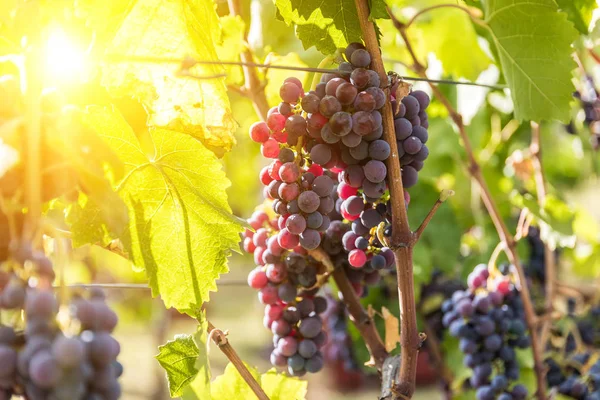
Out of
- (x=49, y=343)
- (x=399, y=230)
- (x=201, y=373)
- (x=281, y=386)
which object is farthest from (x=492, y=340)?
(x=49, y=343)

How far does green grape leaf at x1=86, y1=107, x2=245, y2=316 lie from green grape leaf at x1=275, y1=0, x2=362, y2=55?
21 cm

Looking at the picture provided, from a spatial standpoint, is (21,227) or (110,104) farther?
(110,104)

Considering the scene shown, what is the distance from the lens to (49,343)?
53 centimetres

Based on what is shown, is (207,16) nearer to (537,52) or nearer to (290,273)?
(290,273)

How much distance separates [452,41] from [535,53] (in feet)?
2.10

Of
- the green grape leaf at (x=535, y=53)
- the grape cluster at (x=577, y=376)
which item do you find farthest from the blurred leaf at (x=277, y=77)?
the grape cluster at (x=577, y=376)

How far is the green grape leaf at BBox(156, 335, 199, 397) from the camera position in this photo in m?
0.80

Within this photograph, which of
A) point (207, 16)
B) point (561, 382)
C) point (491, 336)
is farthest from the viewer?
point (561, 382)

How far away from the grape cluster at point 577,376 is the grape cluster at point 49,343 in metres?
1.12

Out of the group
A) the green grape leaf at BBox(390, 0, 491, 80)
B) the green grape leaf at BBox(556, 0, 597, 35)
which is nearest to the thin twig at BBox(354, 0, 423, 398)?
the green grape leaf at BBox(556, 0, 597, 35)

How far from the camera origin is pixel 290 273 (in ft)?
3.05

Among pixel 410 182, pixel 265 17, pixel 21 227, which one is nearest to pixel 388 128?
pixel 410 182

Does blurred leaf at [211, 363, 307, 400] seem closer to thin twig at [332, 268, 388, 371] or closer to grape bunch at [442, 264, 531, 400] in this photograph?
thin twig at [332, 268, 388, 371]

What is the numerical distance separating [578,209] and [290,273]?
1.24 metres
